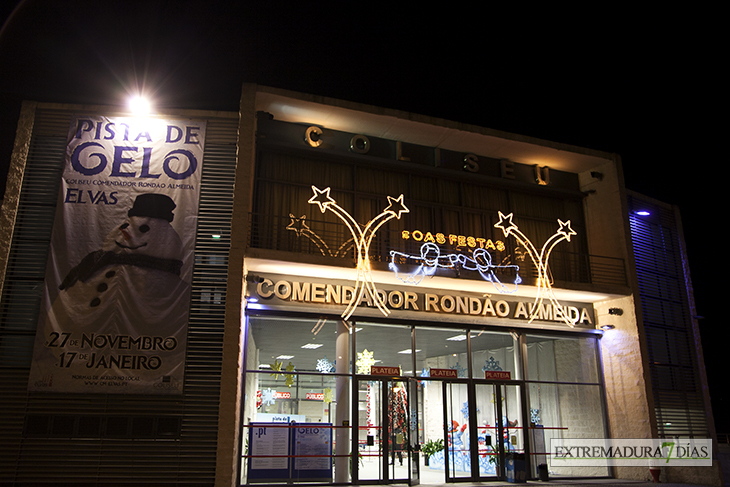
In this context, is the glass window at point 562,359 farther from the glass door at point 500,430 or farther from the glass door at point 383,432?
the glass door at point 383,432

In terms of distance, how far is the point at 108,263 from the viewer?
11.4 m

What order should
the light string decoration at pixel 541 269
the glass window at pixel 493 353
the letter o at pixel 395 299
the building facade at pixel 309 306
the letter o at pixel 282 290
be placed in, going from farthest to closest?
the glass window at pixel 493 353 → the light string decoration at pixel 541 269 → the letter o at pixel 395 299 → the letter o at pixel 282 290 → the building facade at pixel 309 306

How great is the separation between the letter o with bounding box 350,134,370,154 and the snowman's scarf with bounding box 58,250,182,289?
5.21 metres

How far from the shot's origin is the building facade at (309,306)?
1075 cm

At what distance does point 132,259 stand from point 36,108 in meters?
4.05

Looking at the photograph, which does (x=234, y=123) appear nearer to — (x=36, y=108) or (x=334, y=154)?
(x=334, y=154)

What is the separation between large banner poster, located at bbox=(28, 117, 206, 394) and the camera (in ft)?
35.3

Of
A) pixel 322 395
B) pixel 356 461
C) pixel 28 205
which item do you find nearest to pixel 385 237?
pixel 322 395

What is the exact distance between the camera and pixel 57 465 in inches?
404

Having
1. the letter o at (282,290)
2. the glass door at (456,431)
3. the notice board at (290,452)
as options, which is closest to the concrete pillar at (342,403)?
the notice board at (290,452)

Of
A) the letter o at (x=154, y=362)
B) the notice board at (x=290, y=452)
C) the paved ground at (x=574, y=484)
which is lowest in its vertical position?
the paved ground at (x=574, y=484)

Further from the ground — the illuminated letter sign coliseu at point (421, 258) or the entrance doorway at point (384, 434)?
the illuminated letter sign coliseu at point (421, 258)

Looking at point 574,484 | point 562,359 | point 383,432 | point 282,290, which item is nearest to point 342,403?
point 383,432

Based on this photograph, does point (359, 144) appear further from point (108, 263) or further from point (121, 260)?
point (108, 263)
